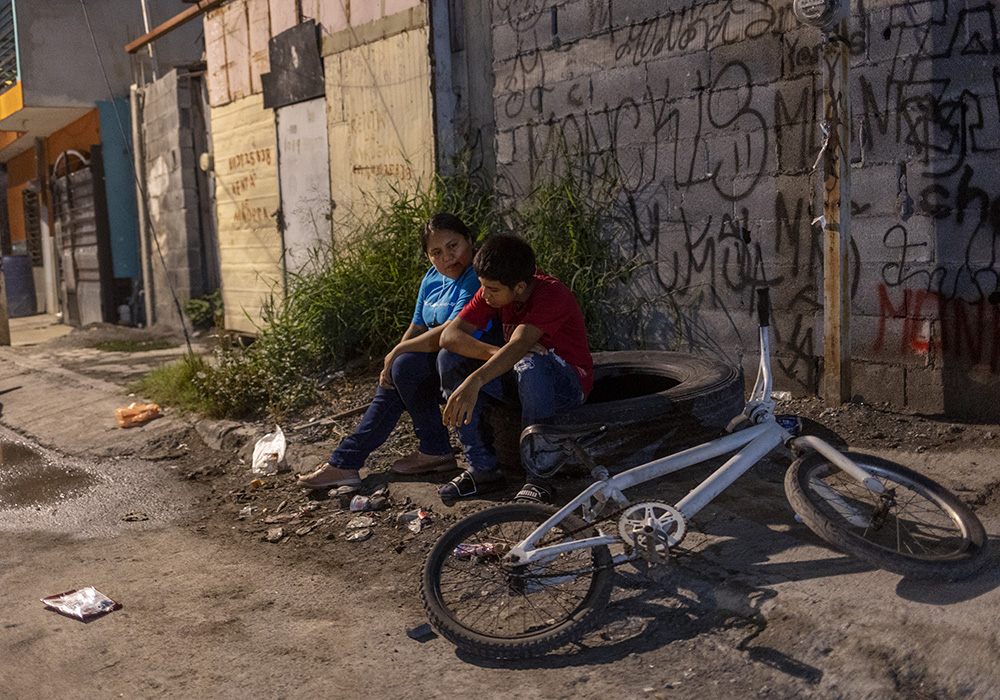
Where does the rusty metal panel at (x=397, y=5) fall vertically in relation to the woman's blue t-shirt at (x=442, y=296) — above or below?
above

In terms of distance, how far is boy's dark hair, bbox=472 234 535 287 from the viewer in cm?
347

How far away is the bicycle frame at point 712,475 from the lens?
2.78m

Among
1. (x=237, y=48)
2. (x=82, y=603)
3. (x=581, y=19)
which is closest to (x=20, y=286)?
(x=237, y=48)

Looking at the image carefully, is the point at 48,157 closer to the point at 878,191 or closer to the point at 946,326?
the point at 878,191

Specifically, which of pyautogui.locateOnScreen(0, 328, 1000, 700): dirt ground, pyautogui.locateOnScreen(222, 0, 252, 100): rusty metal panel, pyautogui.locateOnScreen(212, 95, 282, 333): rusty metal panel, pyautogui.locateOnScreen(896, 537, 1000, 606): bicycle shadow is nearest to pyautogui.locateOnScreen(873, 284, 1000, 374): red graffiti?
pyautogui.locateOnScreen(0, 328, 1000, 700): dirt ground

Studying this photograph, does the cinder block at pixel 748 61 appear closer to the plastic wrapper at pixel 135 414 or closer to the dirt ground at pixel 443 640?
the dirt ground at pixel 443 640

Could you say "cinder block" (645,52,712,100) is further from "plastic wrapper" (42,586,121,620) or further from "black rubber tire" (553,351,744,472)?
"plastic wrapper" (42,586,121,620)

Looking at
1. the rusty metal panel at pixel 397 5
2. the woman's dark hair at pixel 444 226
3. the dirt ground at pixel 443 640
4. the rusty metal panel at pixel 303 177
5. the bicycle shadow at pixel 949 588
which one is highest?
the rusty metal panel at pixel 397 5

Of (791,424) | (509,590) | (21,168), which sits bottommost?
(509,590)

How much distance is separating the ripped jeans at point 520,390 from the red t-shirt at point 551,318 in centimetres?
6

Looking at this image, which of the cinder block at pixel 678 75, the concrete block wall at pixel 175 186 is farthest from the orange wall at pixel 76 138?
the cinder block at pixel 678 75

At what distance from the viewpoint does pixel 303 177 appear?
28.3ft

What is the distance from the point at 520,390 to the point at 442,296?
95 cm

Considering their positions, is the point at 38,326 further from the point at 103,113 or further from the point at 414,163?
the point at 414,163
